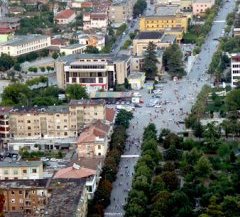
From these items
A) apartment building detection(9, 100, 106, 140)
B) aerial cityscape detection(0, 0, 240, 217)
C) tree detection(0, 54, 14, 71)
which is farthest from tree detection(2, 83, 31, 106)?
tree detection(0, 54, 14, 71)

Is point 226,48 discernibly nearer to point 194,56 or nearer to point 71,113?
point 194,56

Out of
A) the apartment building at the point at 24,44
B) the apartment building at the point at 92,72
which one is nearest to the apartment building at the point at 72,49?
the apartment building at the point at 24,44

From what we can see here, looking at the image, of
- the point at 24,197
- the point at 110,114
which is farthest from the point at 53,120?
the point at 24,197

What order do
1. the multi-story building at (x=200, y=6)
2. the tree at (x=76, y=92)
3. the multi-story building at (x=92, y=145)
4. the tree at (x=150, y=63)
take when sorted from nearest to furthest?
the multi-story building at (x=92, y=145)
the tree at (x=76, y=92)
the tree at (x=150, y=63)
the multi-story building at (x=200, y=6)

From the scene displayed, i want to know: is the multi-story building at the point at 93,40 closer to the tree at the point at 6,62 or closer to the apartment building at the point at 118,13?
the tree at the point at 6,62

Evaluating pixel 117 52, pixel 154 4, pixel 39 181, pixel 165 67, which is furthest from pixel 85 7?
pixel 39 181

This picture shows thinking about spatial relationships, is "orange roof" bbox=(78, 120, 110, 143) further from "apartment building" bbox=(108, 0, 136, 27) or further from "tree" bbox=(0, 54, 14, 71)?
"apartment building" bbox=(108, 0, 136, 27)

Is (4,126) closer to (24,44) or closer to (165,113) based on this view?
(165,113)

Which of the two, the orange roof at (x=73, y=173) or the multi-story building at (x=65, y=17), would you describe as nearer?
the orange roof at (x=73, y=173)
